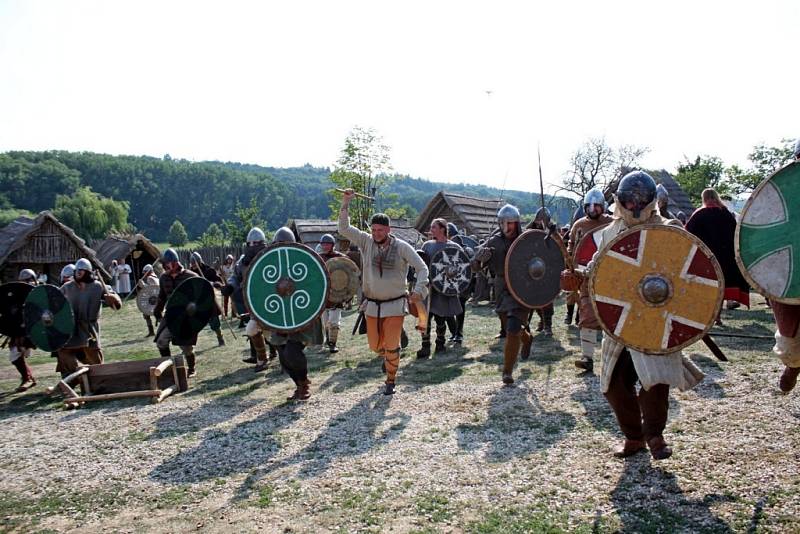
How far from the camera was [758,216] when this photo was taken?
3.33m

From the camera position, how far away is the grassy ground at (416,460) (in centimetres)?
345

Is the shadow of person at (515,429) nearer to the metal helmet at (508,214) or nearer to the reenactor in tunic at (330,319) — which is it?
the metal helmet at (508,214)

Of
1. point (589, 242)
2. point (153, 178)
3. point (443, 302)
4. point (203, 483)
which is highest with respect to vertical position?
point (153, 178)

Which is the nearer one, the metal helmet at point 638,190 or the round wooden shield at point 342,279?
the metal helmet at point 638,190

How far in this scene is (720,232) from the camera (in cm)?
642

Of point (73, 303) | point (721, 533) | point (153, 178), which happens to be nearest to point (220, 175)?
point (153, 178)

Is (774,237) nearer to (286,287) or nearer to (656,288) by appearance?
(656,288)

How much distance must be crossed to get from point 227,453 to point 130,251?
25039 mm

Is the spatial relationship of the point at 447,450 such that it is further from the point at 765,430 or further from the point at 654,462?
the point at 765,430

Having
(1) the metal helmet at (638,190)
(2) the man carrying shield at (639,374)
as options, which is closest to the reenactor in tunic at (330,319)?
(2) the man carrying shield at (639,374)

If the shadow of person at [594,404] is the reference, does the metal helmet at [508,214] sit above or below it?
above

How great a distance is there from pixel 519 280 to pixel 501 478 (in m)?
2.76

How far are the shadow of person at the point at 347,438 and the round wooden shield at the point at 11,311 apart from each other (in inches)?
216

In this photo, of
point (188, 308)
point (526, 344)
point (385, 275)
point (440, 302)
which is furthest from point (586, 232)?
point (188, 308)
